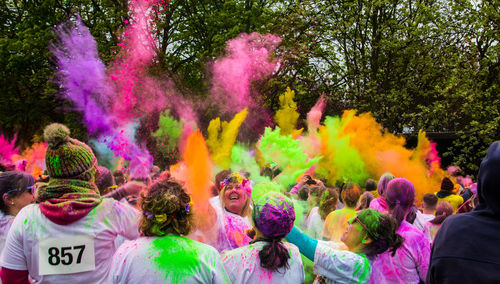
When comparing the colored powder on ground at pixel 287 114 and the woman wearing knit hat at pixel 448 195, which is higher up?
the colored powder on ground at pixel 287 114

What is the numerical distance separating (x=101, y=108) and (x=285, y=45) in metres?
7.25

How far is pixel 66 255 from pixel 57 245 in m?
0.08

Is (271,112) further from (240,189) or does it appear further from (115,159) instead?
(240,189)

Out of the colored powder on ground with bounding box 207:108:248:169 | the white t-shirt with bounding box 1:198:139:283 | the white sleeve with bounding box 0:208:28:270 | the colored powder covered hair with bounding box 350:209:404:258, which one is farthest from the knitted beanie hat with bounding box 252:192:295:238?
the colored powder on ground with bounding box 207:108:248:169

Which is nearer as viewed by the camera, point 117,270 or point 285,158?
point 117,270

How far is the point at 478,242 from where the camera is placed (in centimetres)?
149

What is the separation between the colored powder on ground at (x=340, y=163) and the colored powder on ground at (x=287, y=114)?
8.61 ft

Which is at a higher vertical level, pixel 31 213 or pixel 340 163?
pixel 31 213

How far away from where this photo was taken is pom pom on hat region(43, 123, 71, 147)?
2420 mm

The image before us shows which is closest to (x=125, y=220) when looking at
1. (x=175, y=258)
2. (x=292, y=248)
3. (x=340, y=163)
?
(x=175, y=258)

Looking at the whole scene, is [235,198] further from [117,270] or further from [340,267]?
[117,270]

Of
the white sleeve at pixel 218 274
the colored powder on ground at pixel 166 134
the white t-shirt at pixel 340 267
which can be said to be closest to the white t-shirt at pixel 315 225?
the white t-shirt at pixel 340 267

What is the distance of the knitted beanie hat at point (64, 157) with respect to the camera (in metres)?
2.41

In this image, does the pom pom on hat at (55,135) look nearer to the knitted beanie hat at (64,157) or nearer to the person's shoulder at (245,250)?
the knitted beanie hat at (64,157)
